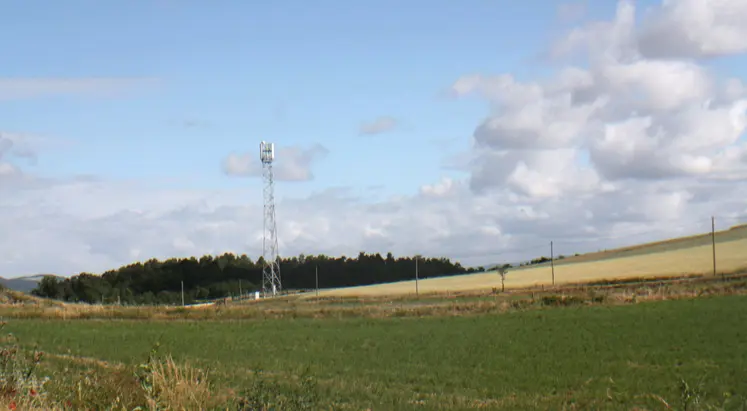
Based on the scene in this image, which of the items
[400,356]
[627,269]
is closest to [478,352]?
[400,356]

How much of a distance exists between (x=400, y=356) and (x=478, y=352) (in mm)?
3142

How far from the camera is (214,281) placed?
16338 centimetres

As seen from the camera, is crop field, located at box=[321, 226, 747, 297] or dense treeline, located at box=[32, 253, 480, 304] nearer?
crop field, located at box=[321, 226, 747, 297]

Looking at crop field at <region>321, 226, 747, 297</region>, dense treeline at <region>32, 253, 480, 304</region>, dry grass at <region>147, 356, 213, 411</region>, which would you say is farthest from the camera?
dense treeline at <region>32, 253, 480, 304</region>

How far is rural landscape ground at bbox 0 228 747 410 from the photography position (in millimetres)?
13617

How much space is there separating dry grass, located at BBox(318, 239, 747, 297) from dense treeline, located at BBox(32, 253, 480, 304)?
47996mm

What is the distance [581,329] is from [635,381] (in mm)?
15859

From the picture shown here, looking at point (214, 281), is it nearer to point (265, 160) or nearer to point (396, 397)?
point (265, 160)

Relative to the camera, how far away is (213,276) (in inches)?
6555

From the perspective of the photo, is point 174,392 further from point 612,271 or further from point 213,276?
point 213,276

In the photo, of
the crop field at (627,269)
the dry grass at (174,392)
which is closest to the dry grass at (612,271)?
the crop field at (627,269)

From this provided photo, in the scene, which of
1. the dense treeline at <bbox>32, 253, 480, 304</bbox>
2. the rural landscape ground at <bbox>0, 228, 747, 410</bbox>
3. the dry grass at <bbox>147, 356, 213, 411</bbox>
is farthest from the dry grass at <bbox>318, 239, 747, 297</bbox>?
the dry grass at <bbox>147, 356, 213, 411</bbox>

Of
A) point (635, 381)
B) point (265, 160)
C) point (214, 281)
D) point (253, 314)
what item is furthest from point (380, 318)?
point (214, 281)

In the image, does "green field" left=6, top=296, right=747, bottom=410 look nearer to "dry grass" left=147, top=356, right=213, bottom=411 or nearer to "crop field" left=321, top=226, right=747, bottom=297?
"dry grass" left=147, top=356, right=213, bottom=411
